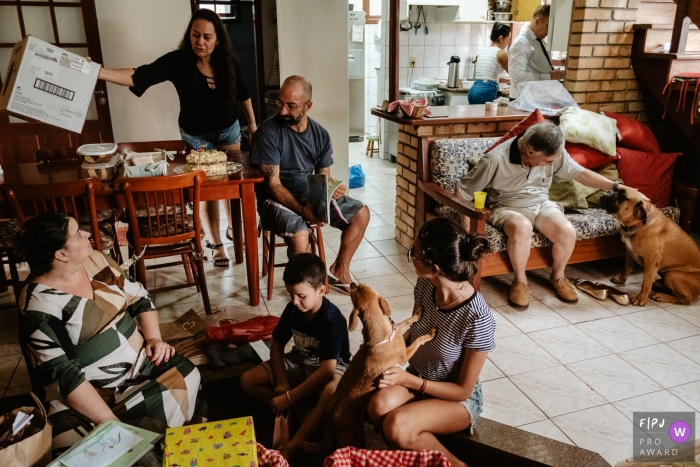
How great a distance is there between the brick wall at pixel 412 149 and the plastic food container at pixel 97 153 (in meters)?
1.79

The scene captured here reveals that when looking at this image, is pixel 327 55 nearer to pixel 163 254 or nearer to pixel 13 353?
pixel 163 254

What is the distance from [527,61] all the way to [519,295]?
2226 mm

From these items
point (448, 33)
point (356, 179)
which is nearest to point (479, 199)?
point (356, 179)

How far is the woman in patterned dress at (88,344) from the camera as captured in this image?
1490 millimetres

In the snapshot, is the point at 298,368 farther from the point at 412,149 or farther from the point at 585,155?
the point at 585,155

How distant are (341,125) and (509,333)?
9.23ft

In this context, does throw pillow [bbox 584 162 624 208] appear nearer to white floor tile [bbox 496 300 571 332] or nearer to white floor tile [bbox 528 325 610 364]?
white floor tile [bbox 496 300 571 332]

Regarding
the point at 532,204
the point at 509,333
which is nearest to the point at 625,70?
the point at 532,204

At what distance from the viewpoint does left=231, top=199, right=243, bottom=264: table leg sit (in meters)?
3.43

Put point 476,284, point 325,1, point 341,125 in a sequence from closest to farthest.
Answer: point 476,284, point 325,1, point 341,125

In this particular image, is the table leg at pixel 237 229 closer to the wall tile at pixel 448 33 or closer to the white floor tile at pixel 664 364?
the white floor tile at pixel 664 364

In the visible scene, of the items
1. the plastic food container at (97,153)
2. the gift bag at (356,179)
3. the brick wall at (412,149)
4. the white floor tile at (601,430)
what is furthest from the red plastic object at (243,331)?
the gift bag at (356,179)

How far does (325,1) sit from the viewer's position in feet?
14.9

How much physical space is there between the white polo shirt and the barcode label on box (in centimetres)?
324
